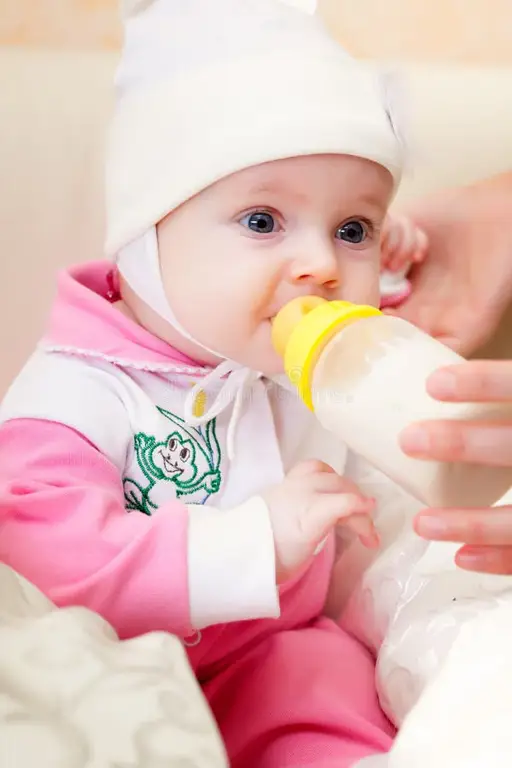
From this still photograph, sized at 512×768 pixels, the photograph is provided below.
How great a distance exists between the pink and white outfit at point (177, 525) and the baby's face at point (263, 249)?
0.22 feet

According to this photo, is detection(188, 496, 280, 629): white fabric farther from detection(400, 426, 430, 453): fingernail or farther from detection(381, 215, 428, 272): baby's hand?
detection(381, 215, 428, 272): baby's hand

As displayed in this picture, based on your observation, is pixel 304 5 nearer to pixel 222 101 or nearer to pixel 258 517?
pixel 222 101

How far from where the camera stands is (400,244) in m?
0.89

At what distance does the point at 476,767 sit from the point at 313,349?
0.25 m

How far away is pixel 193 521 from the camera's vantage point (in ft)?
1.90

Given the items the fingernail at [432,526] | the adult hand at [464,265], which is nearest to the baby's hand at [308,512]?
the fingernail at [432,526]

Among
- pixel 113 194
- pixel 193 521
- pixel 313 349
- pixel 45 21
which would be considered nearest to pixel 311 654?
pixel 193 521

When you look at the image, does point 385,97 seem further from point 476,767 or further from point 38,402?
point 476,767

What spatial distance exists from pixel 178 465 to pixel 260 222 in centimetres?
20

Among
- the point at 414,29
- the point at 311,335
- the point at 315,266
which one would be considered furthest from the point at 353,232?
the point at 414,29

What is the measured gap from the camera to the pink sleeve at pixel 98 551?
0.55 meters

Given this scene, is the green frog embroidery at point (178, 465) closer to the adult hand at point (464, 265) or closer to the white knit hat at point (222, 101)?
the white knit hat at point (222, 101)

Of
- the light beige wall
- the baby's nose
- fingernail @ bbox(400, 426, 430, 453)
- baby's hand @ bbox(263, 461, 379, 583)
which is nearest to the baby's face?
the baby's nose

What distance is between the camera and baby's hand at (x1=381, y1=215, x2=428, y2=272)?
34.6 inches
